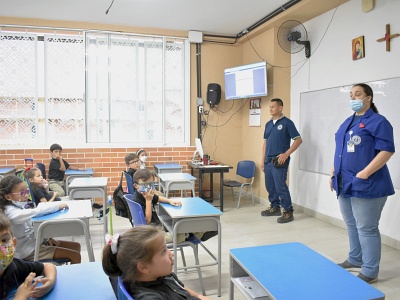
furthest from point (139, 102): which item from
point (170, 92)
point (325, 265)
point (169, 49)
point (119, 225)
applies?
point (325, 265)

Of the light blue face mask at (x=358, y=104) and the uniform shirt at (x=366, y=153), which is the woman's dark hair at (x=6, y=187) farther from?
the light blue face mask at (x=358, y=104)

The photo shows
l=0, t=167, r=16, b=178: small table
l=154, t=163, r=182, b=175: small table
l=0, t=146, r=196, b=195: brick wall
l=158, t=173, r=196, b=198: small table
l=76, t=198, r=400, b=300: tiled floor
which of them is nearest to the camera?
l=76, t=198, r=400, b=300: tiled floor

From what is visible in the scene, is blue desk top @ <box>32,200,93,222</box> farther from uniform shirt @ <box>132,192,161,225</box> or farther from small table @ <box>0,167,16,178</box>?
small table @ <box>0,167,16,178</box>

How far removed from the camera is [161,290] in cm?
131

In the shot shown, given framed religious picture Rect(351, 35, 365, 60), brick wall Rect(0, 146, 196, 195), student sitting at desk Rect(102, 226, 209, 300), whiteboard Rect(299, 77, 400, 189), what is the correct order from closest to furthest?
student sitting at desk Rect(102, 226, 209, 300) → whiteboard Rect(299, 77, 400, 189) → framed religious picture Rect(351, 35, 365, 60) → brick wall Rect(0, 146, 196, 195)

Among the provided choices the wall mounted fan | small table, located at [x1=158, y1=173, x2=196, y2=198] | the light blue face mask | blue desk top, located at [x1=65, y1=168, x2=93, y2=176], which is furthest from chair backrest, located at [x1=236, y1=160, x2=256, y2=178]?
the light blue face mask

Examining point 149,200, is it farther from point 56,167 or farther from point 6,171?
point 6,171

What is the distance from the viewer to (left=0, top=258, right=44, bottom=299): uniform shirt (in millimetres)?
1371

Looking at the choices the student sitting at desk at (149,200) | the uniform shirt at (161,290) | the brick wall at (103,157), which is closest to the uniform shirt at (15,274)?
the uniform shirt at (161,290)

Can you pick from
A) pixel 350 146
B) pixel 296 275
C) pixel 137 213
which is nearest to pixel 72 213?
pixel 137 213

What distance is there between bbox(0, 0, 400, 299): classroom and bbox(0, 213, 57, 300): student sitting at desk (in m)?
1.59

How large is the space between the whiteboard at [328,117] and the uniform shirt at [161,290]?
3.12m

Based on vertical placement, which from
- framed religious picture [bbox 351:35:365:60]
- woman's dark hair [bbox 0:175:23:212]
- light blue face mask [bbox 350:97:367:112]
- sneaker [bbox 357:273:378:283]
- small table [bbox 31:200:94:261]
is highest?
framed religious picture [bbox 351:35:365:60]

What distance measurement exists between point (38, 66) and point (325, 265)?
222 inches
